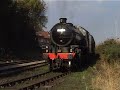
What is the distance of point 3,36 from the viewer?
4500 centimetres

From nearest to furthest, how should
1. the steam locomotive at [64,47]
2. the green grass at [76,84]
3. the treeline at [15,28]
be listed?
1. the green grass at [76,84]
2. the steam locomotive at [64,47]
3. the treeline at [15,28]

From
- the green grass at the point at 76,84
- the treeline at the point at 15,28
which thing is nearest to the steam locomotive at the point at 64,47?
the green grass at the point at 76,84

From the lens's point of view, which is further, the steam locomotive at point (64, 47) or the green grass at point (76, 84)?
the steam locomotive at point (64, 47)

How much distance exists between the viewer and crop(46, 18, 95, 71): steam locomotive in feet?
81.6

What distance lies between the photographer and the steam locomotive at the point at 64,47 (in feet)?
81.6

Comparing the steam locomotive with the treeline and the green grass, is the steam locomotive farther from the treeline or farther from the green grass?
the treeline

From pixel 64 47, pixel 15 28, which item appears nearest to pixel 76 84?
pixel 64 47

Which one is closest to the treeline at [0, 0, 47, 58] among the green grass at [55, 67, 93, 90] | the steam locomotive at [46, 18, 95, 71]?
the steam locomotive at [46, 18, 95, 71]

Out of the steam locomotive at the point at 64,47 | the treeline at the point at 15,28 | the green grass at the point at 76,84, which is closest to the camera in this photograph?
the green grass at the point at 76,84

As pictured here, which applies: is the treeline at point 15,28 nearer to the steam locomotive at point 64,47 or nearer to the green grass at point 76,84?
the steam locomotive at point 64,47

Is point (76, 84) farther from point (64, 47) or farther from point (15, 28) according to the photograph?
point (15, 28)

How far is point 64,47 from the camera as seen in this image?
25.6 metres

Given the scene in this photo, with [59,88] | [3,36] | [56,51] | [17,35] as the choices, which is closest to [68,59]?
[56,51]

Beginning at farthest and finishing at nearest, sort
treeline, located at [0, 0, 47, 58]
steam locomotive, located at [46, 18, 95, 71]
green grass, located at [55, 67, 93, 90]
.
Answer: treeline, located at [0, 0, 47, 58]
steam locomotive, located at [46, 18, 95, 71]
green grass, located at [55, 67, 93, 90]
